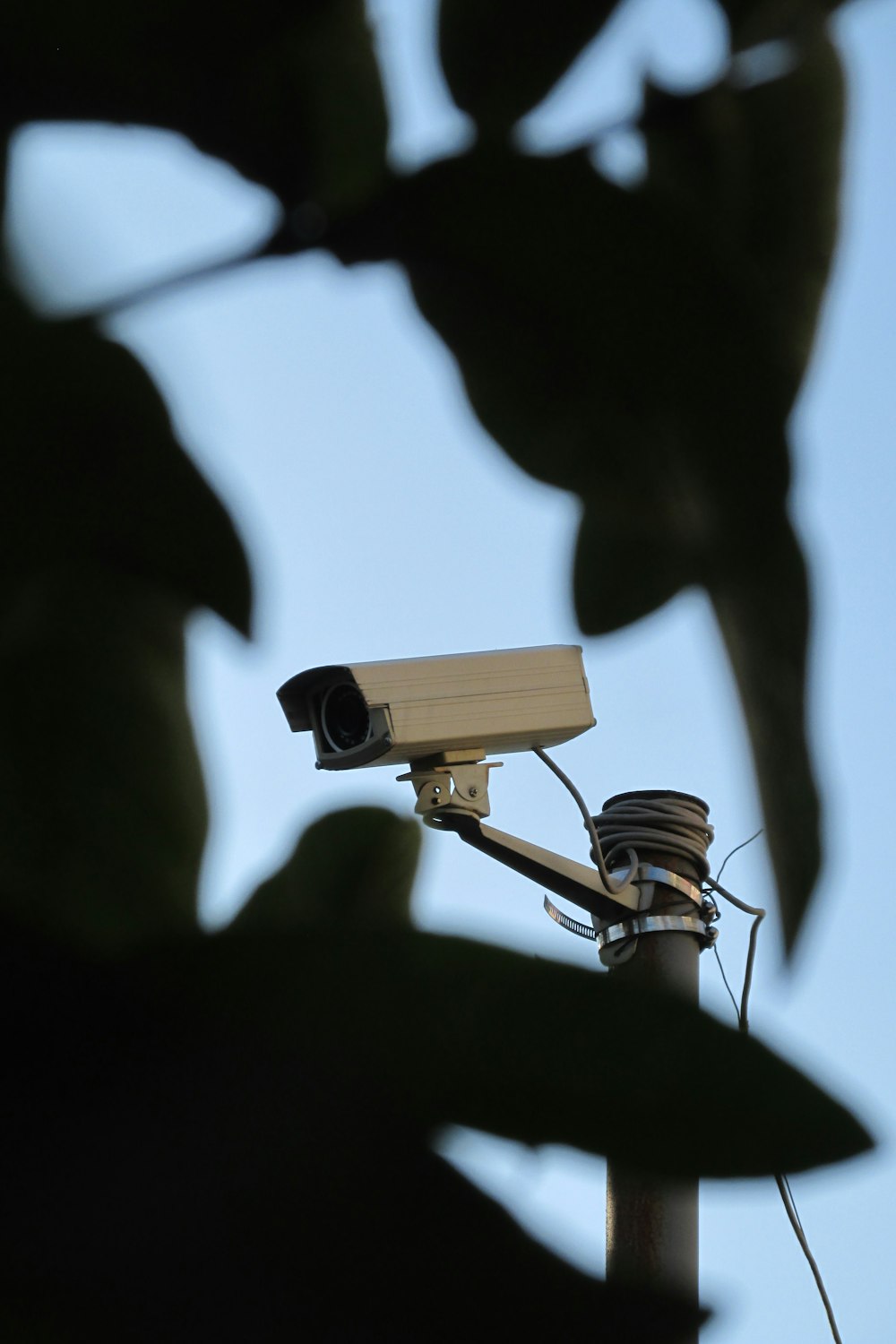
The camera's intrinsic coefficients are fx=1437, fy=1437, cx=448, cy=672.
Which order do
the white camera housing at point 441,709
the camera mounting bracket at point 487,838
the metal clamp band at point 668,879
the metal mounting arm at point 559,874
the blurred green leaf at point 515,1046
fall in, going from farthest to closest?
the metal clamp band at point 668,879
the metal mounting arm at point 559,874
the camera mounting bracket at point 487,838
the white camera housing at point 441,709
the blurred green leaf at point 515,1046

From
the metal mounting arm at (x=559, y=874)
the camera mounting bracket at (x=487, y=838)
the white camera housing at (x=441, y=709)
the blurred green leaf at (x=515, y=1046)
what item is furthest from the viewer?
the metal mounting arm at (x=559, y=874)

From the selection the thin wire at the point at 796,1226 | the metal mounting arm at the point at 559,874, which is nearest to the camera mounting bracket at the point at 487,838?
the metal mounting arm at the point at 559,874

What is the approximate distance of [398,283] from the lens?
0.12m

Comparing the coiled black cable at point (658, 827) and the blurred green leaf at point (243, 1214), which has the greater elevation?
the coiled black cable at point (658, 827)

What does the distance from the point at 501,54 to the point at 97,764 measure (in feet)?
0.23

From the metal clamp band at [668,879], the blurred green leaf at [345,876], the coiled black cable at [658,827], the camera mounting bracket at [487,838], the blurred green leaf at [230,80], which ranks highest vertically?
the coiled black cable at [658,827]

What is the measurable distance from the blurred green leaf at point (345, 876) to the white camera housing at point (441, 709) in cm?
28

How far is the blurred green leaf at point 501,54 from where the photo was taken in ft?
0.40

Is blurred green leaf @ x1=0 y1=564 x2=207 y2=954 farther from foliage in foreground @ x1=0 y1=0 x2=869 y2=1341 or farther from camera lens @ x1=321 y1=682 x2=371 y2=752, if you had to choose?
camera lens @ x1=321 y1=682 x2=371 y2=752

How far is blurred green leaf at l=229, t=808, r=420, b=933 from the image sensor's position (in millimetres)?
98

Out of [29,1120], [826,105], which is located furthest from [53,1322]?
[826,105]

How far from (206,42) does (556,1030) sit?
8 centimetres

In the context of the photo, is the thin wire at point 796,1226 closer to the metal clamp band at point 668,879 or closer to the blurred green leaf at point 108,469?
the blurred green leaf at point 108,469

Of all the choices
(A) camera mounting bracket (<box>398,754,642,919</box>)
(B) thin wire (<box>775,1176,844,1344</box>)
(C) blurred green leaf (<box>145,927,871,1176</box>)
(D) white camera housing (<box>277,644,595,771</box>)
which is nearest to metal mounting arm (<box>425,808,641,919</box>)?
(A) camera mounting bracket (<box>398,754,642,919</box>)
